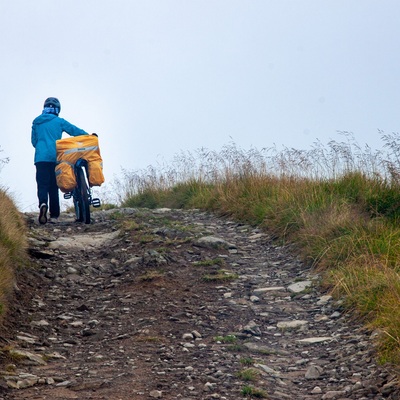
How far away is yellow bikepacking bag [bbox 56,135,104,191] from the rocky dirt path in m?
1.29

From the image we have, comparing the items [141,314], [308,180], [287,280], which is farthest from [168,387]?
[308,180]

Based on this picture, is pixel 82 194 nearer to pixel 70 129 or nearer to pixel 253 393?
pixel 70 129

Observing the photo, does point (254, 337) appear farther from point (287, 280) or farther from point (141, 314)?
point (287, 280)

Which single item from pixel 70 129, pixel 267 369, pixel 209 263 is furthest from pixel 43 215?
pixel 267 369

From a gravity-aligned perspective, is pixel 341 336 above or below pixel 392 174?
below

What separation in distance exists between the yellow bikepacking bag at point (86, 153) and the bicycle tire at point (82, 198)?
0.16 m

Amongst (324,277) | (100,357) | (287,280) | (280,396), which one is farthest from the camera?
(287,280)

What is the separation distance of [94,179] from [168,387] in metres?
6.30

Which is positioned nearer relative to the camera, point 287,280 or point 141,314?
point 141,314

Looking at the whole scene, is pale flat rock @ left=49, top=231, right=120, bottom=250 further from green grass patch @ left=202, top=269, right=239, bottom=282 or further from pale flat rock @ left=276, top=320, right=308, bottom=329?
pale flat rock @ left=276, top=320, right=308, bottom=329

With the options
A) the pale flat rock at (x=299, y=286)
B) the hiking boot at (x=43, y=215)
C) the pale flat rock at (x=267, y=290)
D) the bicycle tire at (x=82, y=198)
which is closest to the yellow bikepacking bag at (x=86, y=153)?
the bicycle tire at (x=82, y=198)

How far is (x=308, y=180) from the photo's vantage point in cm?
1056

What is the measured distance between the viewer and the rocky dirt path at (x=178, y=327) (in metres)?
4.60

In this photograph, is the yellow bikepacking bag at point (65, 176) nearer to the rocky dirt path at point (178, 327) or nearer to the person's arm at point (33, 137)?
the person's arm at point (33, 137)
